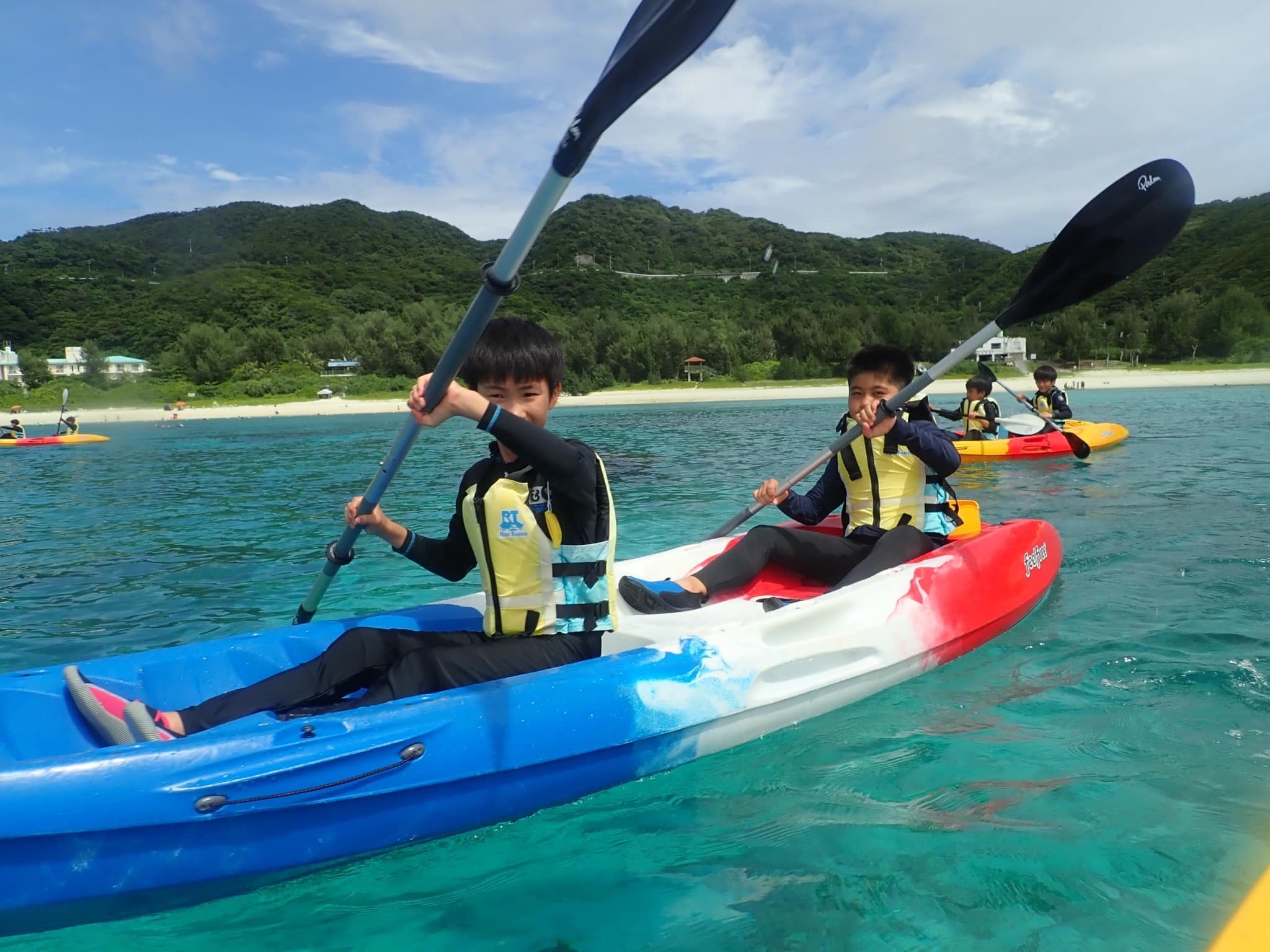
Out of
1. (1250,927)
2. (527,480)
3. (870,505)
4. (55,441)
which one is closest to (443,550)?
(527,480)

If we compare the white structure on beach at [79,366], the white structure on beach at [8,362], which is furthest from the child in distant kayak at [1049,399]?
the white structure on beach at [8,362]

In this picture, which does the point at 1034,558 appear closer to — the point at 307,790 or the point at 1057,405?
the point at 307,790

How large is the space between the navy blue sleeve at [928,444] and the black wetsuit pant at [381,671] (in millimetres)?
1853

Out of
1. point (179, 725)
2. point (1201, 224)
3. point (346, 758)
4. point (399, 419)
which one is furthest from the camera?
point (1201, 224)

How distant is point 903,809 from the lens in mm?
2564

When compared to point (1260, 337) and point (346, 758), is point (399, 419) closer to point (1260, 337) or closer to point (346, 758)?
point (346, 758)

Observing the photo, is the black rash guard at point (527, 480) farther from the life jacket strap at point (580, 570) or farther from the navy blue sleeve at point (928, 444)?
the navy blue sleeve at point (928, 444)

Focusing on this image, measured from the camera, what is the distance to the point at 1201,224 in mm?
54531

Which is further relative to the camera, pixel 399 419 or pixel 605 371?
pixel 605 371

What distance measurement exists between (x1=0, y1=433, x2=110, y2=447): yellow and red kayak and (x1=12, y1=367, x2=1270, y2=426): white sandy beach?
920 cm

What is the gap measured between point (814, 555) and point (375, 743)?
2.40 metres

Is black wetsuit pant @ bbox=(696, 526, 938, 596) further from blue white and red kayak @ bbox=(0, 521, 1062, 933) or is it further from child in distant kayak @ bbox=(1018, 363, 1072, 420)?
child in distant kayak @ bbox=(1018, 363, 1072, 420)

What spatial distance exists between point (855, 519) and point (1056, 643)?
1045 millimetres

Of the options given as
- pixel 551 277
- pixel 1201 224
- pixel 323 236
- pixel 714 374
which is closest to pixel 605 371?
pixel 714 374
